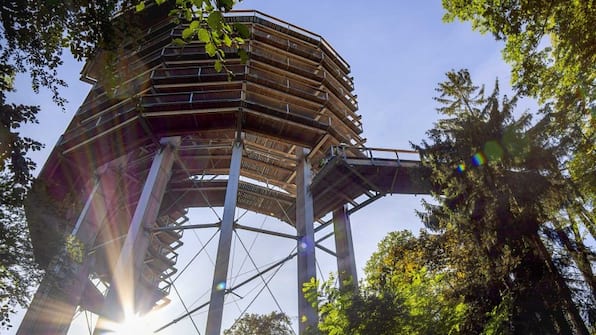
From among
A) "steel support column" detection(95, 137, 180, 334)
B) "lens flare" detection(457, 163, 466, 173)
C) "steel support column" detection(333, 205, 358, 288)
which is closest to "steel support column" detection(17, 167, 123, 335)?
"steel support column" detection(95, 137, 180, 334)

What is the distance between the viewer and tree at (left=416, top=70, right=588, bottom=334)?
7.90m

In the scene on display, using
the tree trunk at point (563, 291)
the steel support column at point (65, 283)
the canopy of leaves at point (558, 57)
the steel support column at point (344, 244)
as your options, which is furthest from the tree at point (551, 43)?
the steel support column at point (65, 283)

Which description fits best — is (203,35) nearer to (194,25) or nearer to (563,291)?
(194,25)

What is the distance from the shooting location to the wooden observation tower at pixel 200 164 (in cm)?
1319

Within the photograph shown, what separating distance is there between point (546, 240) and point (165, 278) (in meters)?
21.3

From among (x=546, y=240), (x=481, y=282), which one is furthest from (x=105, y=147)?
(x=546, y=240)

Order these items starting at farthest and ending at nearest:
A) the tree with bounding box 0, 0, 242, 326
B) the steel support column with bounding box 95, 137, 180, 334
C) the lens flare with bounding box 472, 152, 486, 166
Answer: the steel support column with bounding box 95, 137, 180, 334 < the lens flare with bounding box 472, 152, 486, 166 < the tree with bounding box 0, 0, 242, 326

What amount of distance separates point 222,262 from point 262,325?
9.18 meters

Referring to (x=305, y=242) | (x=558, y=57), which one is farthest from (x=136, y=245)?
(x=558, y=57)

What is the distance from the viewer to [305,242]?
45.5 ft

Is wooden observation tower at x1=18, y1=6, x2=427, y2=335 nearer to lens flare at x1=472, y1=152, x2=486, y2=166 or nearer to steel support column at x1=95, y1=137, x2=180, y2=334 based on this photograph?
steel support column at x1=95, y1=137, x2=180, y2=334

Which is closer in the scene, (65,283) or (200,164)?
(65,283)

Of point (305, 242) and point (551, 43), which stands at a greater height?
point (551, 43)

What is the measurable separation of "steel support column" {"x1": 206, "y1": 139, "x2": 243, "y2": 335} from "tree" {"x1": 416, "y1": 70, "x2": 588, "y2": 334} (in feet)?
21.8
